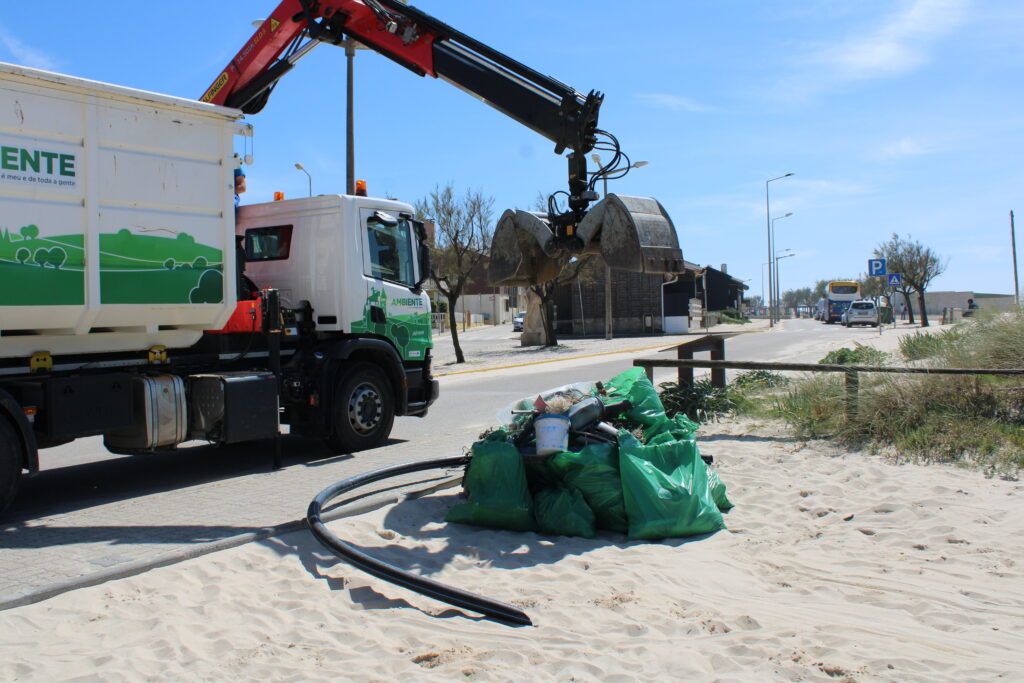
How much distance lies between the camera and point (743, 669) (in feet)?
12.0

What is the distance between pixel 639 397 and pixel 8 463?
5325 millimetres

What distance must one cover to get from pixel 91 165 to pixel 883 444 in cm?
799

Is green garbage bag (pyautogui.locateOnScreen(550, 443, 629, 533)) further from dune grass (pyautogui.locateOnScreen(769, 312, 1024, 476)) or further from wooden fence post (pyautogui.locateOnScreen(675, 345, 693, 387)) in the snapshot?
wooden fence post (pyautogui.locateOnScreen(675, 345, 693, 387))

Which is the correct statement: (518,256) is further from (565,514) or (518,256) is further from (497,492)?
(565,514)

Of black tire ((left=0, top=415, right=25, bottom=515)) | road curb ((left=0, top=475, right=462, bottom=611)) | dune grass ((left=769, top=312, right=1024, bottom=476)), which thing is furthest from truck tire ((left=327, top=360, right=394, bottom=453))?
dune grass ((left=769, top=312, right=1024, bottom=476))

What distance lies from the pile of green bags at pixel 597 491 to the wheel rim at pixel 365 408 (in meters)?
3.58

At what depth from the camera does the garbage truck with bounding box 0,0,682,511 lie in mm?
6488

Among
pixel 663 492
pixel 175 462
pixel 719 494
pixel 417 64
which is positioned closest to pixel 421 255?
pixel 417 64

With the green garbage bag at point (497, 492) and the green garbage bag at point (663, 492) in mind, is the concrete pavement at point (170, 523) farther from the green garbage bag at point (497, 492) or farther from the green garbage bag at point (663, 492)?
the green garbage bag at point (663, 492)

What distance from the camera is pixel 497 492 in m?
6.03

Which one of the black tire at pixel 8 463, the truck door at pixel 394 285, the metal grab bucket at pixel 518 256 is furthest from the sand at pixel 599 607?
the truck door at pixel 394 285

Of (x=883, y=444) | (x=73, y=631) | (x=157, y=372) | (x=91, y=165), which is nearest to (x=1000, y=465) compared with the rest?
(x=883, y=444)

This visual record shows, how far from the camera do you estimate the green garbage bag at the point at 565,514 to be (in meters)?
5.87

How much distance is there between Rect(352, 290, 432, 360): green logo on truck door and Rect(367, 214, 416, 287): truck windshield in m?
0.27
